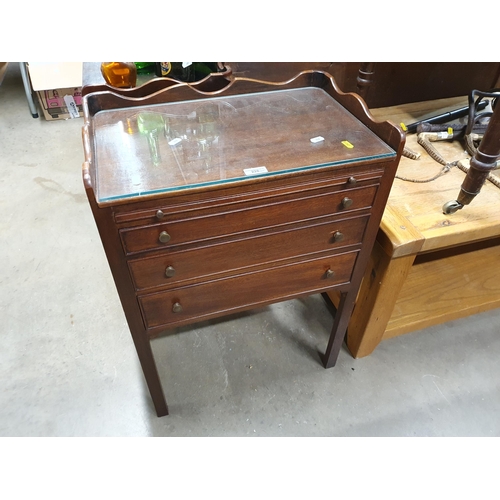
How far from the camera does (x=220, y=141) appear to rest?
0.81 meters

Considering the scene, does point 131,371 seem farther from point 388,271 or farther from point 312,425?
point 388,271

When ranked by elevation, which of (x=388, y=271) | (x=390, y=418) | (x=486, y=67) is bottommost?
(x=390, y=418)

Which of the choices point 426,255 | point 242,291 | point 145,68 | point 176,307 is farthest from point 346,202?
point 145,68

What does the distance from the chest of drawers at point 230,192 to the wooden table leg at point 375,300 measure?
0.38 feet

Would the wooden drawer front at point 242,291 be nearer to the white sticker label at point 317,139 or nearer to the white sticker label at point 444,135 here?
the white sticker label at point 317,139

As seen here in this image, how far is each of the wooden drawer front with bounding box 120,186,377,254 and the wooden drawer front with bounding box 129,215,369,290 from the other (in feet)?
0.10

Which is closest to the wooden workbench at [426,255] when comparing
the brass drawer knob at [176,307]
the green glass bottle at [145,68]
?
the brass drawer knob at [176,307]

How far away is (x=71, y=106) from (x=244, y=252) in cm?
232

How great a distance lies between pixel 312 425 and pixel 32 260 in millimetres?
1314

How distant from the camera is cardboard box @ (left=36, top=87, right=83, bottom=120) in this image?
8.11 ft

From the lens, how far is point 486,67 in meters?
1.56

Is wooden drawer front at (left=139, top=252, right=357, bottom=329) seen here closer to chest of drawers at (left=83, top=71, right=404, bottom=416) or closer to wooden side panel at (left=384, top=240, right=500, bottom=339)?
chest of drawers at (left=83, top=71, right=404, bottom=416)

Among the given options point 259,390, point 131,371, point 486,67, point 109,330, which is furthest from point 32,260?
point 486,67

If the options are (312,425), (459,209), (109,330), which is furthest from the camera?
(109,330)
